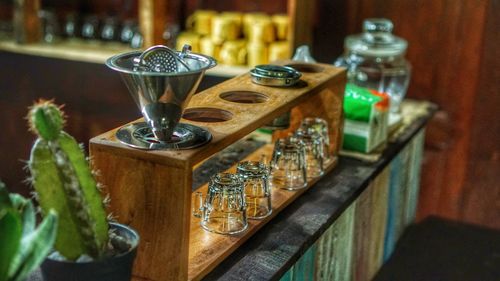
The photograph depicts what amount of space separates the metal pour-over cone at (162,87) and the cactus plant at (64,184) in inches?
6.2

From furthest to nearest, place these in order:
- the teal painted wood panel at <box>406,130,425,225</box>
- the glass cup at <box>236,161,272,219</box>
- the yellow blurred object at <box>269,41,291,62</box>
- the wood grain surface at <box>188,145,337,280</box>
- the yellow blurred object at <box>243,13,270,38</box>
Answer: the yellow blurred object at <box>243,13,270,38</box>
the yellow blurred object at <box>269,41,291,62</box>
the teal painted wood panel at <box>406,130,425,225</box>
the glass cup at <box>236,161,272,219</box>
the wood grain surface at <box>188,145,337,280</box>

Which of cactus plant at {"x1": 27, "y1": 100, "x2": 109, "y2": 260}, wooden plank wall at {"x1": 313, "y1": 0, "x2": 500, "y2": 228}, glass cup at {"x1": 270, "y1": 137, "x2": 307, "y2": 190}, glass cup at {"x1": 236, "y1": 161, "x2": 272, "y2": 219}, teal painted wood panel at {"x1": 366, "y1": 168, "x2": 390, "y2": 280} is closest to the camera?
cactus plant at {"x1": 27, "y1": 100, "x2": 109, "y2": 260}

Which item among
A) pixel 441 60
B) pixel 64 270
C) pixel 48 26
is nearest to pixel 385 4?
pixel 441 60

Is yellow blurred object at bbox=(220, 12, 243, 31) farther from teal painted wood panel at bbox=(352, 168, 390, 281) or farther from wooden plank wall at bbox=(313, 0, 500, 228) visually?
teal painted wood panel at bbox=(352, 168, 390, 281)

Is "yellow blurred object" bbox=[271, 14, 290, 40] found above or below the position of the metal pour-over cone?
below

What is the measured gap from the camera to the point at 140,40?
138 inches

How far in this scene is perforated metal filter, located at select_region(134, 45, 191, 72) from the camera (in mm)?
1332

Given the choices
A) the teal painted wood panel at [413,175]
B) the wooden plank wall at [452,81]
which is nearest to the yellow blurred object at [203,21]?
the wooden plank wall at [452,81]

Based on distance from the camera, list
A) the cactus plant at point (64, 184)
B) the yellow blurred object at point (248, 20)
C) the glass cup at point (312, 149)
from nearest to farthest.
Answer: the cactus plant at point (64, 184) < the glass cup at point (312, 149) < the yellow blurred object at point (248, 20)

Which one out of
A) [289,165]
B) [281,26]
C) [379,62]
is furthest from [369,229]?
[281,26]

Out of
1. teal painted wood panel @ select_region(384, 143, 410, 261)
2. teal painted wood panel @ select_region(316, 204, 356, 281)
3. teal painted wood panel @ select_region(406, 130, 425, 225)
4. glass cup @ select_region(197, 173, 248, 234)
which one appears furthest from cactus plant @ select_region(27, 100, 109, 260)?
teal painted wood panel @ select_region(406, 130, 425, 225)

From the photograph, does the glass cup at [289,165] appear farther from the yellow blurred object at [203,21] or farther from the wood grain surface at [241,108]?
the yellow blurred object at [203,21]

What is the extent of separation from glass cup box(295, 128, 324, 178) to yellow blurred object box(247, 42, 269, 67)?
1286 millimetres

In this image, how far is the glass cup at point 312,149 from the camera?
2.00m
